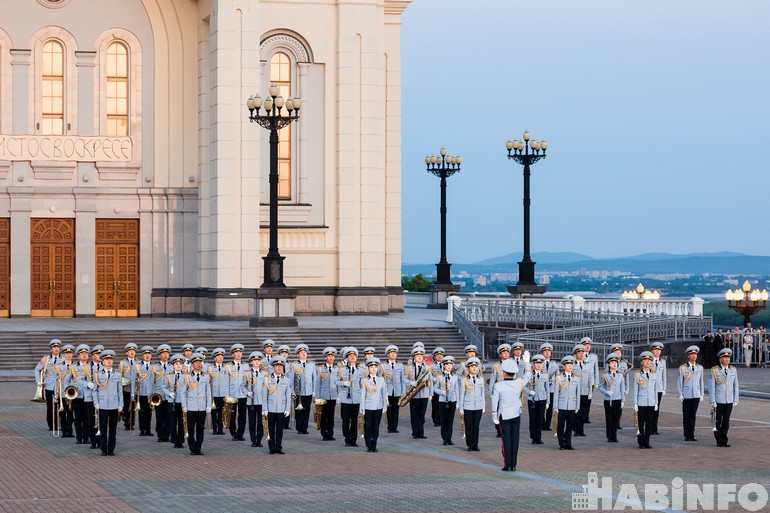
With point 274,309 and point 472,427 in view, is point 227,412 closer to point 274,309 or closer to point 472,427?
point 472,427

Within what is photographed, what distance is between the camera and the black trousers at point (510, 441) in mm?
20484

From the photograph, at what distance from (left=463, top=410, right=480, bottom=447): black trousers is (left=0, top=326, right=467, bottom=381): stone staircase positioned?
15748 millimetres

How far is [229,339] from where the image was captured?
39750 millimetres

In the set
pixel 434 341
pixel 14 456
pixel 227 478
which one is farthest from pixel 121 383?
pixel 434 341

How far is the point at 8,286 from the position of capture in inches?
1875

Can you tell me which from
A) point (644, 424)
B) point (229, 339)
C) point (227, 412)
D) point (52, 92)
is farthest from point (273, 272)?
point (644, 424)

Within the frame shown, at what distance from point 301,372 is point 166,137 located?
81.0 ft

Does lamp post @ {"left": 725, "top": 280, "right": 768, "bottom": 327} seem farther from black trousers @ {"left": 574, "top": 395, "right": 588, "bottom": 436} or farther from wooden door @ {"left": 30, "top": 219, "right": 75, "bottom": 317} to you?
wooden door @ {"left": 30, "top": 219, "right": 75, "bottom": 317}

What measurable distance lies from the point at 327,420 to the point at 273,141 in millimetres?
17426

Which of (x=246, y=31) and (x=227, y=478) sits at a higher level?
(x=246, y=31)

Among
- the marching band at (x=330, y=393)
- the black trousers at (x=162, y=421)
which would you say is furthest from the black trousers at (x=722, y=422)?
the black trousers at (x=162, y=421)

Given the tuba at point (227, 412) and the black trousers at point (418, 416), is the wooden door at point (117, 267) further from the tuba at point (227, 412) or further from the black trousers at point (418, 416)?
the black trousers at point (418, 416)

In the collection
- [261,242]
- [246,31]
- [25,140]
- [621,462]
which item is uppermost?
[246,31]

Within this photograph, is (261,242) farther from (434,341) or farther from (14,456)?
(14,456)
